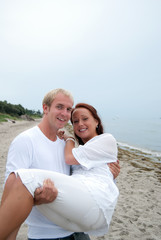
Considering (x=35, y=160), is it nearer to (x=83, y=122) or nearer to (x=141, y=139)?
(x=83, y=122)

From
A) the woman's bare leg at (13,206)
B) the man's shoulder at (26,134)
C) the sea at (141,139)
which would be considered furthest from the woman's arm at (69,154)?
the sea at (141,139)

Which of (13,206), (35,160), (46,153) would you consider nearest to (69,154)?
(46,153)

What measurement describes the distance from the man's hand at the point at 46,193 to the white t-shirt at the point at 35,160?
414mm

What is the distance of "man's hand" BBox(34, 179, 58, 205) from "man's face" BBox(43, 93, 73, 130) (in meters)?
0.86

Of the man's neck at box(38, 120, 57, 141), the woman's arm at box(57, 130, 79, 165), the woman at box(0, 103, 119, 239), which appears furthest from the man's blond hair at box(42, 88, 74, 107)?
the woman at box(0, 103, 119, 239)

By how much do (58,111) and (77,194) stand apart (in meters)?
1.06

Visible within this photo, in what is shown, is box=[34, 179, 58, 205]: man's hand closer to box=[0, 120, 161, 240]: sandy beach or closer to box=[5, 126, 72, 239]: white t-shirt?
box=[5, 126, 72, 239]: white t-shirt

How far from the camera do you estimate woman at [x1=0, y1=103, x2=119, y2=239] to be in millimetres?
1516

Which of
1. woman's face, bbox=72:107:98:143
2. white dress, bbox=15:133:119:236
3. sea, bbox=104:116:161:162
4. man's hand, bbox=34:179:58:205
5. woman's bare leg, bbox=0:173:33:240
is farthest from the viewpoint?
sea, bbox=104:116:161:162

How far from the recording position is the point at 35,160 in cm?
→ 205

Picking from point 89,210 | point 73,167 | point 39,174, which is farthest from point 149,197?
point 39,174

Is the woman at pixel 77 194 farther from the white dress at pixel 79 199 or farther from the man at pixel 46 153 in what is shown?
the man at pixel 46 153

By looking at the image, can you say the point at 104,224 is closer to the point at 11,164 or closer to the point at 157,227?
the point at 11,164

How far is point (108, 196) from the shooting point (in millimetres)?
2004
